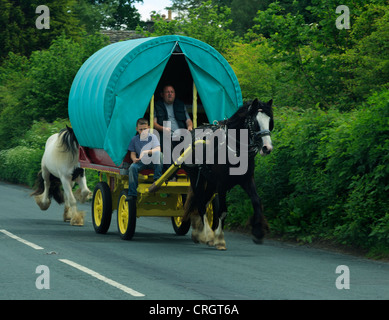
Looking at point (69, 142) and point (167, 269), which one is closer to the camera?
point (167, 269)

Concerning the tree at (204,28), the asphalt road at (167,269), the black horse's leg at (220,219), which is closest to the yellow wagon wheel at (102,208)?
the asphalt road at (167,269)

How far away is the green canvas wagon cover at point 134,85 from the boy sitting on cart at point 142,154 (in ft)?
1.47

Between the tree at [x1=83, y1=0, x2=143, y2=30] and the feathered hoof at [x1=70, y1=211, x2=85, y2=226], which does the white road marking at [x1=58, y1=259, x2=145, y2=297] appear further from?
the tree at [x1=83, y1=0, x2=143, y2=30]

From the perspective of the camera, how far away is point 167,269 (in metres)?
9.95

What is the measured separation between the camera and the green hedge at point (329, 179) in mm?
11414

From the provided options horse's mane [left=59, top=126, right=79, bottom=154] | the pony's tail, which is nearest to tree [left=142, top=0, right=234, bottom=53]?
horse's mane [left=59, top=126, right=79, bottom=154]

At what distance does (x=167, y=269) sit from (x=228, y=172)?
2125mm

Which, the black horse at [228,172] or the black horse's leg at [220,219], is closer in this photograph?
the black horse at [228,172]

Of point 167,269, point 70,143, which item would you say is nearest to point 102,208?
point 70,143

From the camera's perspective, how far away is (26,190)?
26.5 metres

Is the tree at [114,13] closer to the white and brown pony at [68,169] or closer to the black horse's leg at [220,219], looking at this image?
the white and brown pony at [68,169]

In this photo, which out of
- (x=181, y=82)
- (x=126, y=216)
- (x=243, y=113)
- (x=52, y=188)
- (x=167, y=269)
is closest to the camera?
(x=167, y=269)

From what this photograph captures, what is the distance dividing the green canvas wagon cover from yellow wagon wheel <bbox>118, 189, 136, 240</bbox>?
715 mm

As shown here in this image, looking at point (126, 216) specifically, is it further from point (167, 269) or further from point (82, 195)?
point (82, 195)
